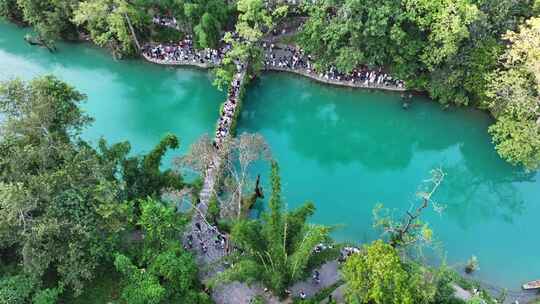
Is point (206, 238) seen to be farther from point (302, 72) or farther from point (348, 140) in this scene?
point (302, 72)

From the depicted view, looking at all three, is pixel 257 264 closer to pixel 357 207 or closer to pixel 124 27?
pixel 357 207

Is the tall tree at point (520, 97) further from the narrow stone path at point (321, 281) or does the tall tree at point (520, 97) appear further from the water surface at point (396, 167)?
the narrow stone path at point (321, 281)

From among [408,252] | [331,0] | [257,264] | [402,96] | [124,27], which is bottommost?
[408,252]

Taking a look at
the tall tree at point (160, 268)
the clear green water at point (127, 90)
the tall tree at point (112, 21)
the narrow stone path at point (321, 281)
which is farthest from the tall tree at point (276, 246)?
the tall tree at point (112, 21)

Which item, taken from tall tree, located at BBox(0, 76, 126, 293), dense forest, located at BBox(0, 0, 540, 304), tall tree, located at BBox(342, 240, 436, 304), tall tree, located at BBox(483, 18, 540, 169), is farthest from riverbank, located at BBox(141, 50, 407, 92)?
tall tree, located at BBox(342, 240, 436, 304)

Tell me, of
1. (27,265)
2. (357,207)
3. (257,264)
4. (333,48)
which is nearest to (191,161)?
(257,264)

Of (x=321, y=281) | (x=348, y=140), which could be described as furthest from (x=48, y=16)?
(x=321, y=281)
